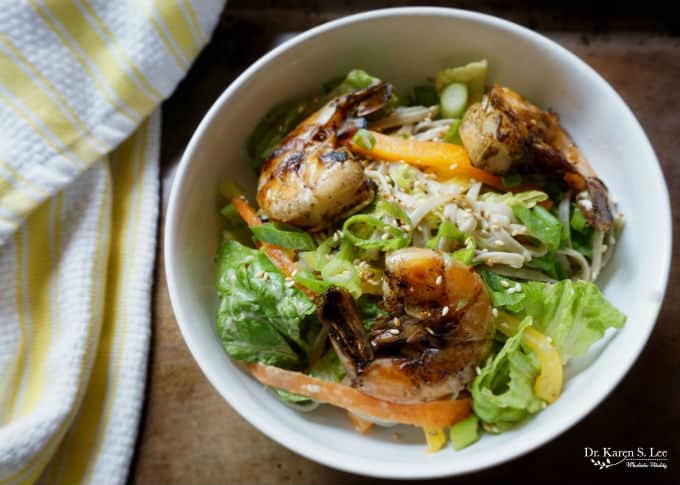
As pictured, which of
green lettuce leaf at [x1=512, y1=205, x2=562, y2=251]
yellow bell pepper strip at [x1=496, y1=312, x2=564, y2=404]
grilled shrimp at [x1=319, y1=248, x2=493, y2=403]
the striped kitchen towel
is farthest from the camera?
the striped kitchen towel

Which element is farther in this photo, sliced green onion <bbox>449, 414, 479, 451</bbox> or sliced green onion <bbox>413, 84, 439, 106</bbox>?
sliced green onion <bbox>413, 84, 439, 106</bbox>

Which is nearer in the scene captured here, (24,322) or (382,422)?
(382,422)

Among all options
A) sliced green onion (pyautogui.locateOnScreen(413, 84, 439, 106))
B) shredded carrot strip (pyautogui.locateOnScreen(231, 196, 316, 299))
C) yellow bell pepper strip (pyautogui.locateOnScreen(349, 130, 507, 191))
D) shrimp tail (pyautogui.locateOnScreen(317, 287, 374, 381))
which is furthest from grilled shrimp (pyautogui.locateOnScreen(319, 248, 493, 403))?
sliced green onion (pyautogui.locateOnScreen(413, 84, 439, 106))

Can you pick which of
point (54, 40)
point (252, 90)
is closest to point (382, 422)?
point (252, 90)

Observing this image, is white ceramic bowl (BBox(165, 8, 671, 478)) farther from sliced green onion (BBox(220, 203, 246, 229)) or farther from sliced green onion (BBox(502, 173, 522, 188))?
sliced green onion (BBox(502, 173, 522, 188))

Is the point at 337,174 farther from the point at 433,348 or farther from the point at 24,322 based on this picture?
the point at 24,322

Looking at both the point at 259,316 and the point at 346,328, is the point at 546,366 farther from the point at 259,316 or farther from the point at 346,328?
the point at 259,316

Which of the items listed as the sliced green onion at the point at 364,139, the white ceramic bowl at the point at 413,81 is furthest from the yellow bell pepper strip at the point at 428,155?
the white ceramic bowl at the point at 413,81
